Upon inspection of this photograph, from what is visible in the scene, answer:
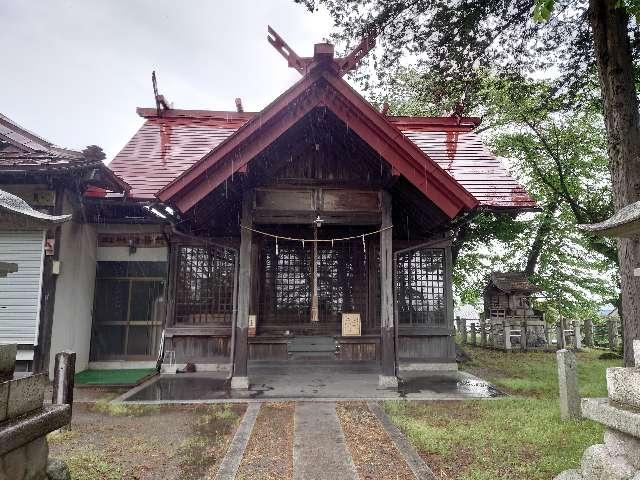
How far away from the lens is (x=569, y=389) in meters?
5.99

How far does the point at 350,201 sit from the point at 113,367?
286 inches

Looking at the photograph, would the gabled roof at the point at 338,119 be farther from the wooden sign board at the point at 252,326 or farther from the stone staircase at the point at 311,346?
the stone staircase at the point at 311,346

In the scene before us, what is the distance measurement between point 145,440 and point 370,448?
2.80 m

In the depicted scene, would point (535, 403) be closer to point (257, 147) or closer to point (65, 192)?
point (257, 147)

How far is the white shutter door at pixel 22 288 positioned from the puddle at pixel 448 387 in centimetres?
751

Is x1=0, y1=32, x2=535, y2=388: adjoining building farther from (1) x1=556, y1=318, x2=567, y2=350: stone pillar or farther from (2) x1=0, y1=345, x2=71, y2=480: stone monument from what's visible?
(1) x1=556, y1=318, x2=567, y2=350: stone pillar

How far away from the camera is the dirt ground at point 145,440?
4.24m

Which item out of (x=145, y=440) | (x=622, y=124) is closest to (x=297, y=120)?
(x=622, y=124)

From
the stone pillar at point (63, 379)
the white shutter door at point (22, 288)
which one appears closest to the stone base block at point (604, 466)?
the stone pillar at point (63, 379)

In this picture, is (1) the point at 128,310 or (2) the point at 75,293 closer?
(2) the point at 75,293

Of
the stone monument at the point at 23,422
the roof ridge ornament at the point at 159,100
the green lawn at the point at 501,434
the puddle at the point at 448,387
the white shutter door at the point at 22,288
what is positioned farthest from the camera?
the roof ridge ornament at the point at 159,100

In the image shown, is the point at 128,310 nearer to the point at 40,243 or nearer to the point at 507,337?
the point at 40,243

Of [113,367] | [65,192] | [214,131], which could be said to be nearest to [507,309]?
[214,131]

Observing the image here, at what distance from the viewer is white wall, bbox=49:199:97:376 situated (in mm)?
8914
